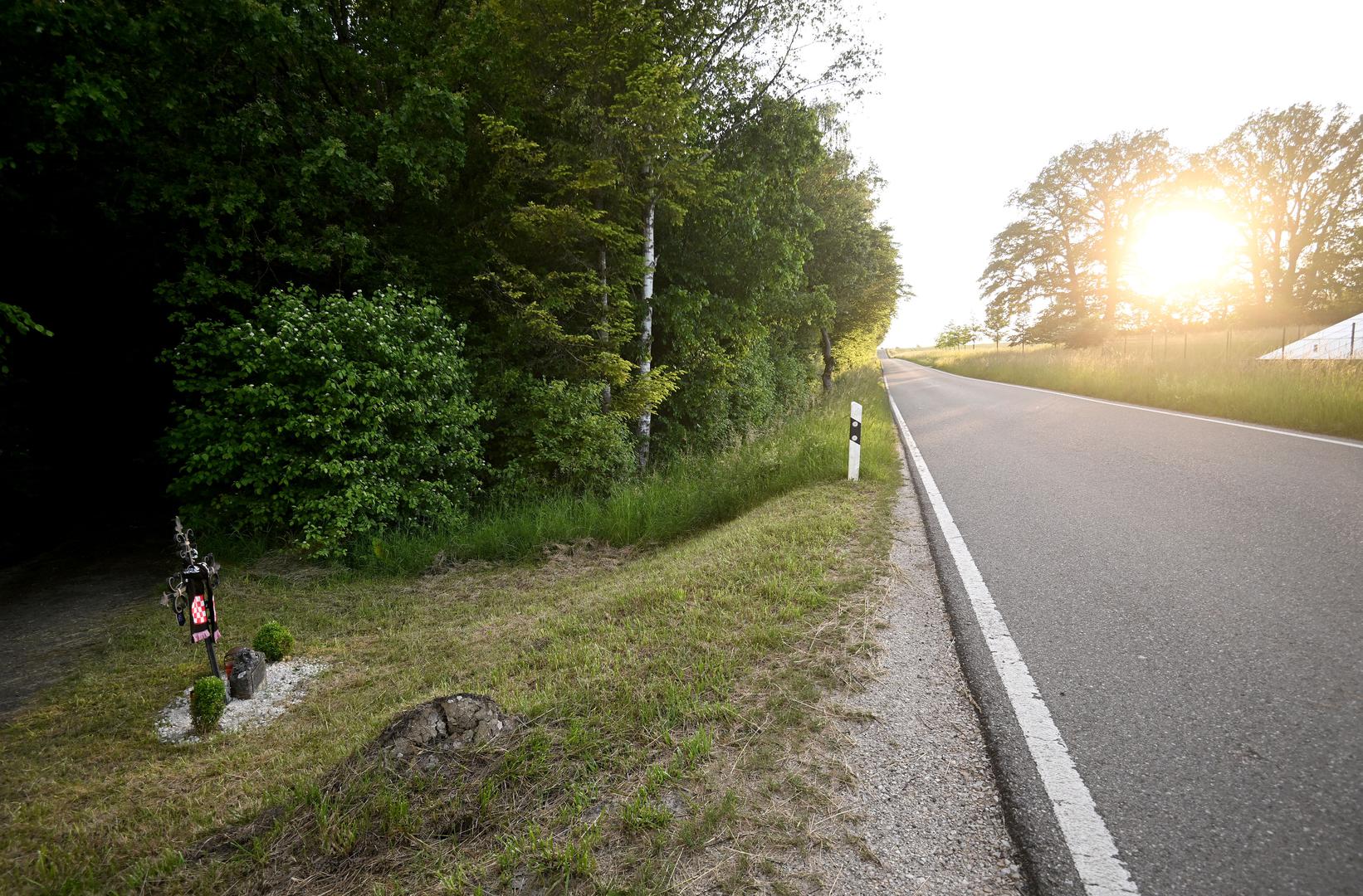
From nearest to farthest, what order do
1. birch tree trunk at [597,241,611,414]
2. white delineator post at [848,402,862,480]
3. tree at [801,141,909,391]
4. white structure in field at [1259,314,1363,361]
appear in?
1. white delineator post at [848,402,862,480]
2. birch tree trunk at [597,241,611,414]
3. white structure in field at [1259,314,1363,361]
4. tree at [801,141,909,391]

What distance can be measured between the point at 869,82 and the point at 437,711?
1288cm

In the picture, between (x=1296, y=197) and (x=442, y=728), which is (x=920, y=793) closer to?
(x=442, y=728)

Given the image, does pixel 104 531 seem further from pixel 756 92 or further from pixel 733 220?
pixel 756 92

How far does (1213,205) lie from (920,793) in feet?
140

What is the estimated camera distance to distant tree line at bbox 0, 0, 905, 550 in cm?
632

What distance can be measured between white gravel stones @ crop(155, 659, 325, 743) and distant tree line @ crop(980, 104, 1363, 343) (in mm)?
39123

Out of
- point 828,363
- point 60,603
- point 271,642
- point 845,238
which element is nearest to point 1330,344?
point 845,238

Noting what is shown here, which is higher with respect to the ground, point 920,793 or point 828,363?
point 828,363

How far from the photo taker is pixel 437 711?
2.52 meters

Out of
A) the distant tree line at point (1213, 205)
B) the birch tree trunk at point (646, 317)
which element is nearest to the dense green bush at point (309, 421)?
the birch tree trunk at point (646, 317)

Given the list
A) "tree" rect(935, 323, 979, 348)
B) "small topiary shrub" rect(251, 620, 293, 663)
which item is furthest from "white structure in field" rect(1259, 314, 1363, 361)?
"tree" rect(935, 323, 979, 348)

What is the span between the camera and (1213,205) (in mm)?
30234

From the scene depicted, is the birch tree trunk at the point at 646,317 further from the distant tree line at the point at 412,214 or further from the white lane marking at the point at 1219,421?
the white lane marking at the point at 1219,421

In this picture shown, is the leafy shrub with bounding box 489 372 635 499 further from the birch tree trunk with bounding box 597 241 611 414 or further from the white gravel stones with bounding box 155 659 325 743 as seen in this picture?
the white gravel stones with bounding box 155 659 325 743
